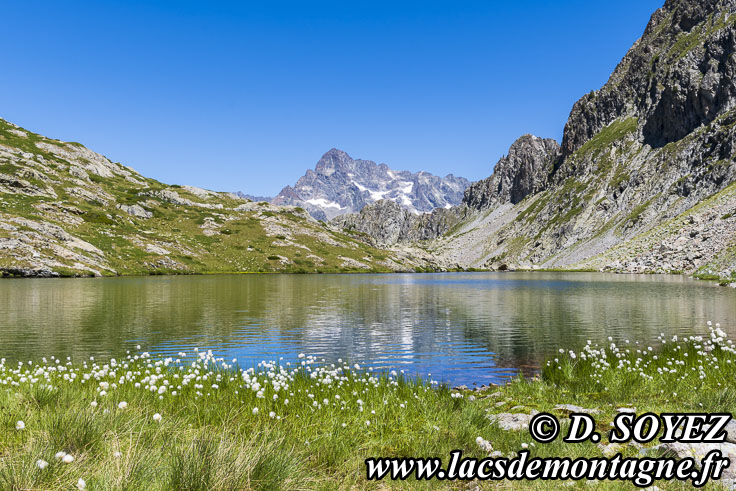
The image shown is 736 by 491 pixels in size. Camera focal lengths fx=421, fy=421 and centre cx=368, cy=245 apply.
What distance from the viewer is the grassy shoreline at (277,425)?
5965 mm

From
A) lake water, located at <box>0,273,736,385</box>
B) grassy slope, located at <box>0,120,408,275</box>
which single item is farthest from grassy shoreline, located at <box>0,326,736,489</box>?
grassy slope, located at <box>0,120,408,275</box>

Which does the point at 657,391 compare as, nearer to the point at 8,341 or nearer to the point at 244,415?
the point at 244,415

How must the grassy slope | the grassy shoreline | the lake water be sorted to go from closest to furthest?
1. the grassy shoreline
2. the lake water
3. the grassy slope

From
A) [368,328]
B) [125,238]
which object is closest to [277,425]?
[368,328]

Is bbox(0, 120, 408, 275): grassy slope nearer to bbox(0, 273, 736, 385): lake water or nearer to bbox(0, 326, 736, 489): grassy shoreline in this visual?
bbox(0, 273, 736, 385): lake water

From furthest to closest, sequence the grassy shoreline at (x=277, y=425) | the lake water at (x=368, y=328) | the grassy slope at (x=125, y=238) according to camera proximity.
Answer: the grassy slope at (x=125, y=238) → the lake water at (x=368, y=328) → the grassy shoreline at (x=277, y=425)

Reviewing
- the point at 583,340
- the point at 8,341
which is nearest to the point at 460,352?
the point at 583,340

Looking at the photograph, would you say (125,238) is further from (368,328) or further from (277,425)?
(277,425)

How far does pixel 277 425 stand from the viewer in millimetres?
9320

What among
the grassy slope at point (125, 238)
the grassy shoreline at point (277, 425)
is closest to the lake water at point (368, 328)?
the grassy shoreline at point (277, 425)

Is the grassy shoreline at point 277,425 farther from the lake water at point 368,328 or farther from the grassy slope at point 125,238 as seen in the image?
the grassy slope at point 125,238

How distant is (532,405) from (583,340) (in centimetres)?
1903

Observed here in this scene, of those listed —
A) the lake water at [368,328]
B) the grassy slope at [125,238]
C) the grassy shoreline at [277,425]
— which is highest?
the grassy slope at [125,238]

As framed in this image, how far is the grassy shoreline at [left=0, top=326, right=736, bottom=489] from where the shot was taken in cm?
596
